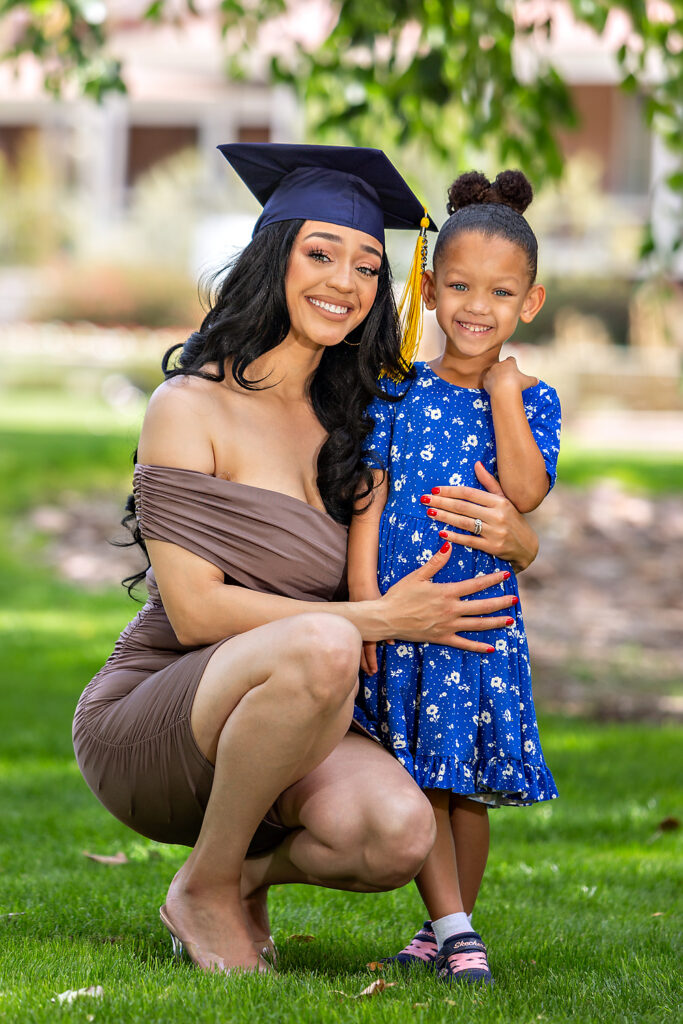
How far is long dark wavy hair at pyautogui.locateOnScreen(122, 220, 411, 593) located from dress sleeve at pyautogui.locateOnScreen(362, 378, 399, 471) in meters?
0.01

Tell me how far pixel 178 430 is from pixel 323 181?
643 mm

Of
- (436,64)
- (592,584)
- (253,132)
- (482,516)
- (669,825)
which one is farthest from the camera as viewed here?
(253,132)

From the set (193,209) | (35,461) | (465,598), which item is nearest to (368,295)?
(465,598)

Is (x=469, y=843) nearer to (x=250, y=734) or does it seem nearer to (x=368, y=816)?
(x=368, y=816)

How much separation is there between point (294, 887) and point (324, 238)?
67.1 inches

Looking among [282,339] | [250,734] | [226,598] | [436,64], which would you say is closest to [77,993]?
[250,734]

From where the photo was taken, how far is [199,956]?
266 centimetres

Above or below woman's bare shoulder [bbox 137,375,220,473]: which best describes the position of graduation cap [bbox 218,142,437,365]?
above

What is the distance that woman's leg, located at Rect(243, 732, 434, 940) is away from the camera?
2.56 meters

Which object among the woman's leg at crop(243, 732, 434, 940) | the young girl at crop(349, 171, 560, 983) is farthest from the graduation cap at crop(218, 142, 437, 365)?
the woman's leg at crop(243, 732, 434, 940)

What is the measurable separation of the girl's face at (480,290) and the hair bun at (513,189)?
0.15 metres

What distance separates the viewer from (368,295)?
118 inches

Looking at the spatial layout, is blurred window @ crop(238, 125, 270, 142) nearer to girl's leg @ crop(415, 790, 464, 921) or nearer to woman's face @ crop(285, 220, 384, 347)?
woman's face @ crop(285, 220, 384, 347)

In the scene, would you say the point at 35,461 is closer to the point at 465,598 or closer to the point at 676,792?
the point at 676,792
